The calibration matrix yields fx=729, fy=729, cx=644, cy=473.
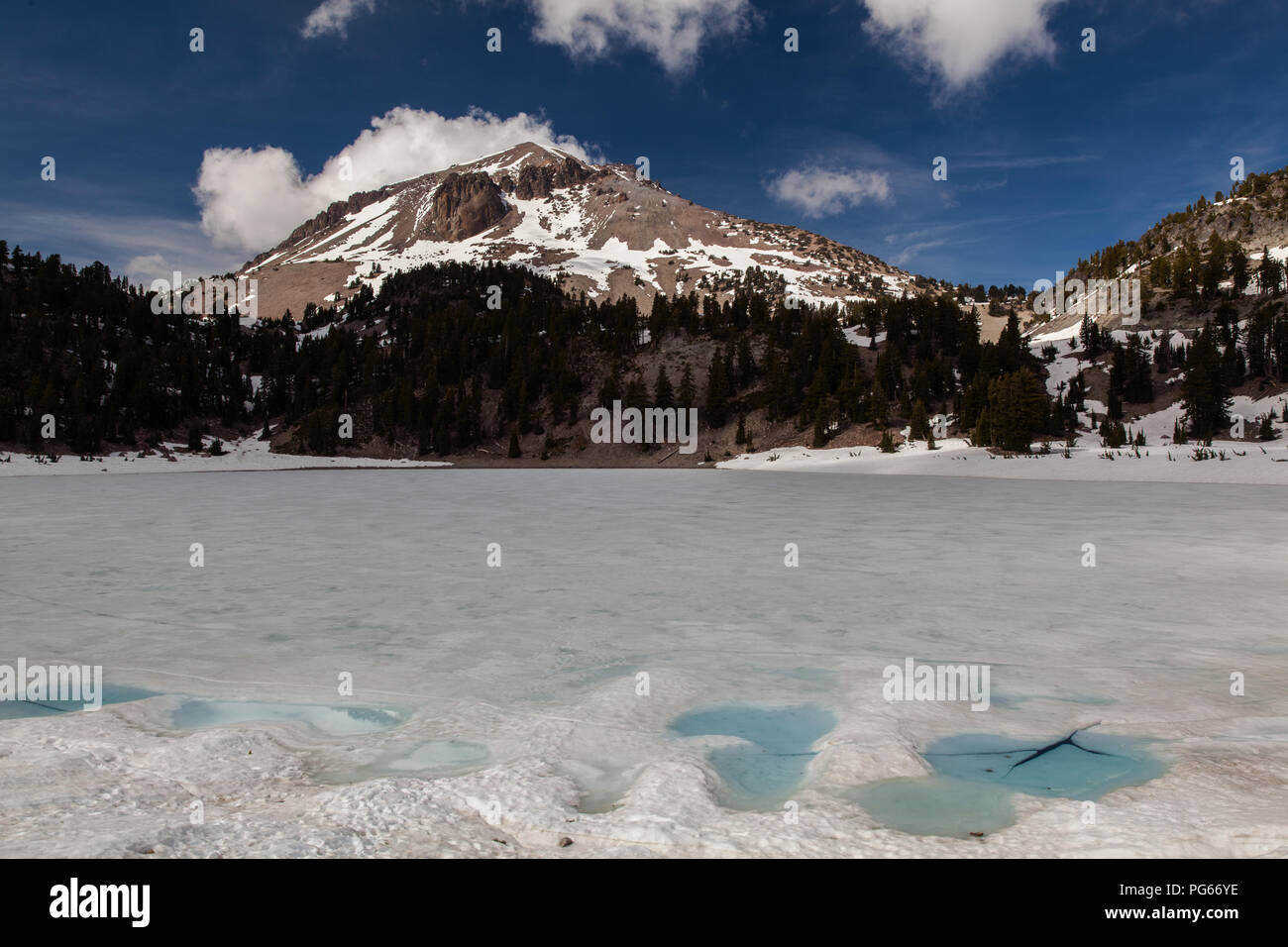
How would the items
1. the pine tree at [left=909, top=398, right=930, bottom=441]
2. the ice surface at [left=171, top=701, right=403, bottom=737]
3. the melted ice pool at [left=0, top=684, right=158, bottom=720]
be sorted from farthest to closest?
1. the pine tree at [left=909, top=398, right=930, bottom=441]
2. the melted ice pool at [left=0, top=684, right=158, bottom=720]
3. the ice surface at [left=171, top=701, right=403, bottom=737]

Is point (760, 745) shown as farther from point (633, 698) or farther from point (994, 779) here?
point (994, 779)

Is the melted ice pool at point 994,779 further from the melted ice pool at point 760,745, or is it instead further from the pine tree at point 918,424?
the pine tree at point 918,424

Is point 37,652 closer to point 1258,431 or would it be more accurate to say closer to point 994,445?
point 994,445

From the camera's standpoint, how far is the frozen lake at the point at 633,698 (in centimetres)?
316

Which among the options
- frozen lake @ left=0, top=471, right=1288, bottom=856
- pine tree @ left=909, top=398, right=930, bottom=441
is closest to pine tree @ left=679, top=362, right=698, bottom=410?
pine tree @ left=909, top=398, right=930, bottom=441

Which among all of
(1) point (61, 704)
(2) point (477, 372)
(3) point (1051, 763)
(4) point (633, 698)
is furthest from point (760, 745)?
(2) point (477, 372)

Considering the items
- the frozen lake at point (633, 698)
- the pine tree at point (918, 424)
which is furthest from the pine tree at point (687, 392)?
Answer: the frozen lake at point (633, 698)

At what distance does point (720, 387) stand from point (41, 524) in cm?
7329

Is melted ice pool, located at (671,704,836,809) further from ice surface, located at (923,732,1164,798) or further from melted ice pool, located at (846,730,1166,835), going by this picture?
ice surface, located at (923,732,1164,798)

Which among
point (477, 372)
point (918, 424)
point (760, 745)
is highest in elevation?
Result: point (477, 372)

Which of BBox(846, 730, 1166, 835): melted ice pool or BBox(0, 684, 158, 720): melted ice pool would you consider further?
BBox(0, 684, 158, 720): melted ice pool

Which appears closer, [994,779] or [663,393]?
[994,779]

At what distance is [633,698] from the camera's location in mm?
5121

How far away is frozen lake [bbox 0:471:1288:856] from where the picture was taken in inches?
124
